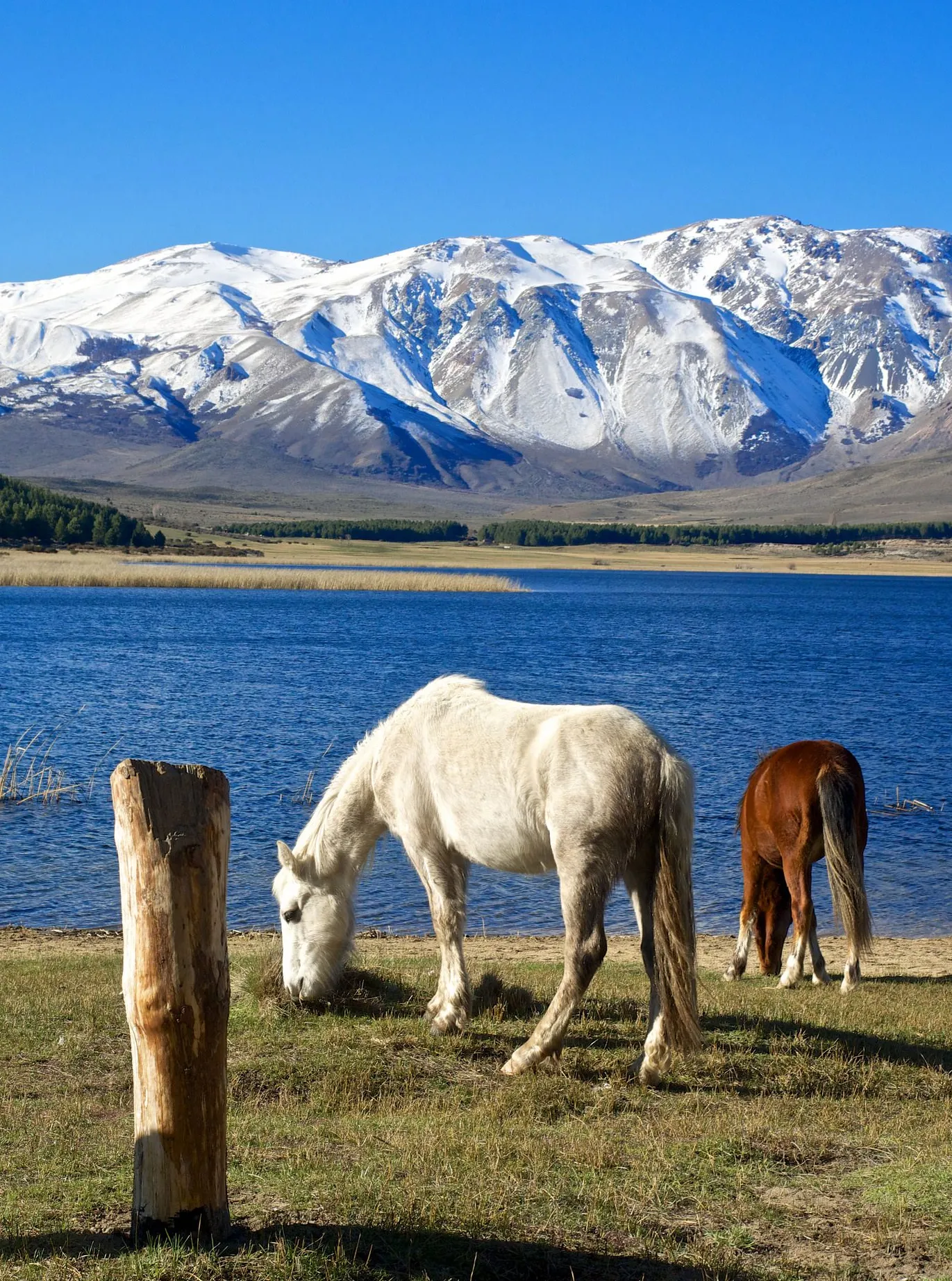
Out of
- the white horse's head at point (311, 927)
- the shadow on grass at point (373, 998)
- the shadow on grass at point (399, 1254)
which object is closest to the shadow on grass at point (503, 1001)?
the shadow on grass at point (373, 998)

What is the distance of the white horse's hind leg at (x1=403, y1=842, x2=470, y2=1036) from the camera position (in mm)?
9664

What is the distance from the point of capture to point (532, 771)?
9039mm

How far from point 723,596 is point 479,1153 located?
116817 millimetres

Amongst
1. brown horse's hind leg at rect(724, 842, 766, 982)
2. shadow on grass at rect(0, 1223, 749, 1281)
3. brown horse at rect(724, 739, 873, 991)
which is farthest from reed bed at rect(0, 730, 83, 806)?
shadow on grass at rect(0, 1223, 749, 1281)

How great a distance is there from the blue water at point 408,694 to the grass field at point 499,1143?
8030mm

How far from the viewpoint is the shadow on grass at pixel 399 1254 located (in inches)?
222

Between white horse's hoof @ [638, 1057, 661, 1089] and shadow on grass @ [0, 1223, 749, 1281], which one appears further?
white horse's hoof @ [638, 1057, 661, 1089]

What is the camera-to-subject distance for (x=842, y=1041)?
32.0 ft

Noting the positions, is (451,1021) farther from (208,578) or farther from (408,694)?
(208,578)

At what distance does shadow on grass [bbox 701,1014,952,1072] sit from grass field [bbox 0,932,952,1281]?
1.2 inches

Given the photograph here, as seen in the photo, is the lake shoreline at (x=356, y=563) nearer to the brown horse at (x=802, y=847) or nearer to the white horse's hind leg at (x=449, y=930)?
the brown horse at (x=802, y=847)

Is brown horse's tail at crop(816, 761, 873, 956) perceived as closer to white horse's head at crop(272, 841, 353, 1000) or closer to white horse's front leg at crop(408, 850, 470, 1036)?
white horse's front leg at crop(408, 850, 470, 1036)

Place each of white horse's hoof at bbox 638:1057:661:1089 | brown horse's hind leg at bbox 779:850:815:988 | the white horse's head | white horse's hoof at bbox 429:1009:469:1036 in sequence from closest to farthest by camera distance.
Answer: white horse's hoof at bbox 638:1057:661:1089
white horse's hoof at bbox 429:1009:469:1036
the white horse's head
brown horse's hind leg at bbox 779:850:815:988

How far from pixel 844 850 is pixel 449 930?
12.9ft
